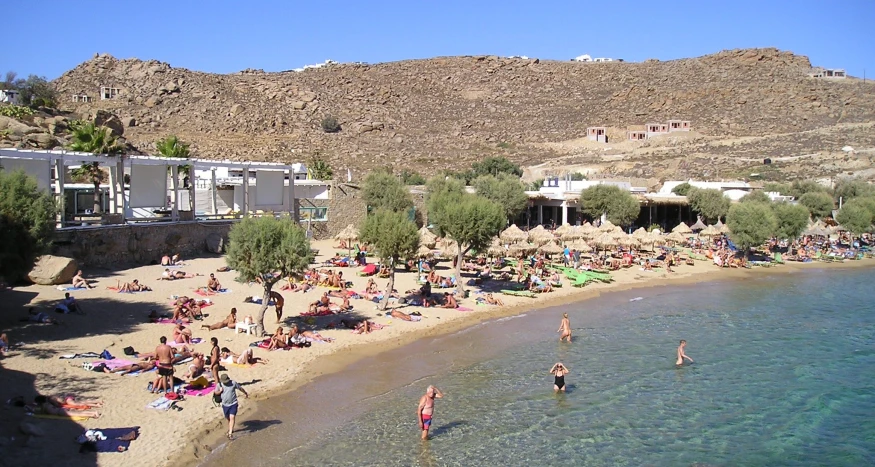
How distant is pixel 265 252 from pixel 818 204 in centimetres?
4401

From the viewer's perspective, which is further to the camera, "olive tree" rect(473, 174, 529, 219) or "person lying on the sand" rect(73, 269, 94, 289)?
"olive tree" rect(473, 174, 529, 219)

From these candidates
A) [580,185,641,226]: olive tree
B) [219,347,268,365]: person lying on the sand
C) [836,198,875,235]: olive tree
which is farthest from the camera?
[836,198,875,235]: olive tree

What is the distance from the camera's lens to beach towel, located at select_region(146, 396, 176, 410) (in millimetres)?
11641

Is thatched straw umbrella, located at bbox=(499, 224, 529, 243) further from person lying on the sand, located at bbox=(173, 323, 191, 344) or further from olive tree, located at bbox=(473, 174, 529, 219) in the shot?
person lying on the sand, located at bbox=(173, 323, 191, 344)

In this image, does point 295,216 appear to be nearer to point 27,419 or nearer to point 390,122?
point 27,419

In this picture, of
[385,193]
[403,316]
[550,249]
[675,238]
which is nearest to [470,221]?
[403,316]

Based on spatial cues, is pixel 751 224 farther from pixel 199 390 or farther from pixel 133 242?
pixel 199 390

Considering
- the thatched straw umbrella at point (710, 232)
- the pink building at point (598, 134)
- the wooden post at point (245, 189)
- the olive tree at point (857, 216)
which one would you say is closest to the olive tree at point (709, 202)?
the thatched straw umbrella at point (710, 232)

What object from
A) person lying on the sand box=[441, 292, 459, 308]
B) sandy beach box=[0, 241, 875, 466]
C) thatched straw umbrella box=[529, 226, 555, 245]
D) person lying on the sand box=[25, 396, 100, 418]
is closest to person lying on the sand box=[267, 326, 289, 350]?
sandy beach box=[0, 241, 875, 466]

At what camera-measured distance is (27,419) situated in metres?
10.5

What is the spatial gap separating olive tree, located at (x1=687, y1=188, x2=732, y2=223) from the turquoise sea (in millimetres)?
23361

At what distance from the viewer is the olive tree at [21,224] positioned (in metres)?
14.6

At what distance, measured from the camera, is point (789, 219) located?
38.4 m

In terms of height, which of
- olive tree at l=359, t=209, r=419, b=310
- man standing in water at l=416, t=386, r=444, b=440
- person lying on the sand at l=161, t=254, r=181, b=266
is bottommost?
man standing in water at l=416, t=386, r=444, b=440
